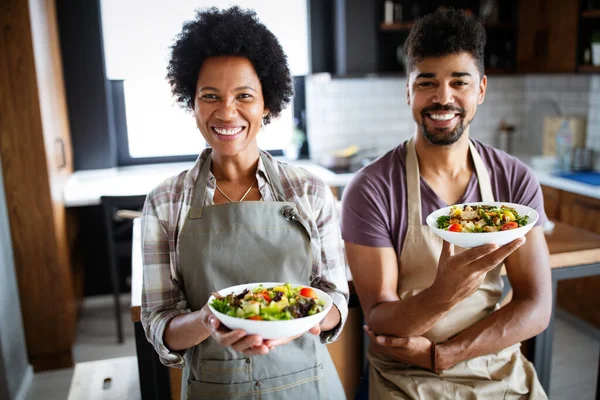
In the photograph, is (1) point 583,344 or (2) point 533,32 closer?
(1) point 583,344

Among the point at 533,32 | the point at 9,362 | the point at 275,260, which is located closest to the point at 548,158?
the point at 533,32

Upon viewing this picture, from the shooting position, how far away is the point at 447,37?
1667mm

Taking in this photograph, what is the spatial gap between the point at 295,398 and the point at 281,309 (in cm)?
36

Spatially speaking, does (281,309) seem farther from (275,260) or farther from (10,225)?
(10,225)

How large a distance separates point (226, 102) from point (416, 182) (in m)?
0.69

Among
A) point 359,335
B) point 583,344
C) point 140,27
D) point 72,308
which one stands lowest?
point 583,344

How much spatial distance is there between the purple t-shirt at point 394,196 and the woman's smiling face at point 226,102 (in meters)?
0.49

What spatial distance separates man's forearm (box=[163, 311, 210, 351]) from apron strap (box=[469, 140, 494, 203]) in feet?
3.17

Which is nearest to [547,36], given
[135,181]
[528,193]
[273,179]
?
[528,193]

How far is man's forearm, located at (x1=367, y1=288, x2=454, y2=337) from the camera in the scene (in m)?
1.47

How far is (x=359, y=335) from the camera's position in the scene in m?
1.92

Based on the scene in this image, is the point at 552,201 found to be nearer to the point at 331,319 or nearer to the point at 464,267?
the point at 464,267

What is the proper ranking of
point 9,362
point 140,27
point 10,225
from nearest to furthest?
point 9,362, point 10,225, point 140,27

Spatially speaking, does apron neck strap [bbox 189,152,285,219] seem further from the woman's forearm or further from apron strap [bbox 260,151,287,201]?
the woman's forearm
